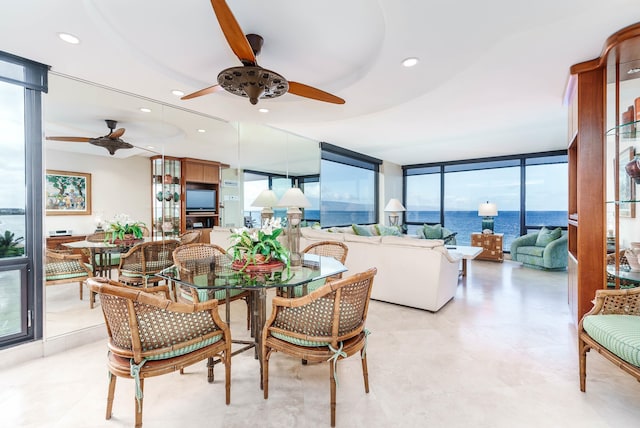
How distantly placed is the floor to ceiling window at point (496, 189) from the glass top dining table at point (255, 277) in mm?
6415

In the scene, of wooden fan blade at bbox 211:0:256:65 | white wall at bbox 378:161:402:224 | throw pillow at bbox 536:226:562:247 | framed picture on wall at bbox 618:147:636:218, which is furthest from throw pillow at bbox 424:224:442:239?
wooden fan blade at bbox 211:0:256:65

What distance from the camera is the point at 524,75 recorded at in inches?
116

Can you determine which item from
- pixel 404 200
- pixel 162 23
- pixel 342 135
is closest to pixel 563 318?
pixel 342 135

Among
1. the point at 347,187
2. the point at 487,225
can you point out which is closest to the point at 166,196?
the point at 347,187

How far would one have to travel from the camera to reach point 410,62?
2.33 meters

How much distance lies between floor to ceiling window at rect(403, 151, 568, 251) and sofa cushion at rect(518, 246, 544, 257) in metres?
1.30

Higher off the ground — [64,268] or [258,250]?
[258,250]

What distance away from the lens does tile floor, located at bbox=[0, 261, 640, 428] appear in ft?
5.70

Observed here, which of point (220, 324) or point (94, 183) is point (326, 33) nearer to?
point (220, 324)

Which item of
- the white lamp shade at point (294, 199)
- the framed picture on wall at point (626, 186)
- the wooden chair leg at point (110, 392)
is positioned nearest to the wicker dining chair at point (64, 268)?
the wooden chair leg at point (110, 392)

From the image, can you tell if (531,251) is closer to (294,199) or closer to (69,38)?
(294,199)

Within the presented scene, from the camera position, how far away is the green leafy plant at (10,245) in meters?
2.35

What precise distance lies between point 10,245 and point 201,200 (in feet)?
7.33

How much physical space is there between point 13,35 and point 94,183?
53.0 inches
